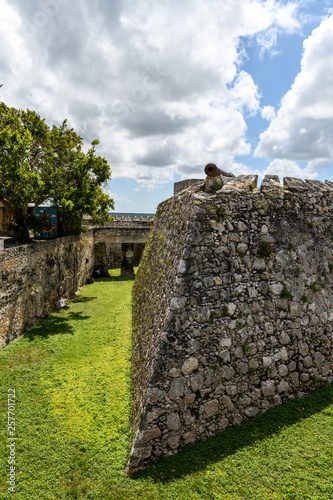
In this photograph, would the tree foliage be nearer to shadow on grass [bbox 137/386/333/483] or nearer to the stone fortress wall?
the stone fortress wall

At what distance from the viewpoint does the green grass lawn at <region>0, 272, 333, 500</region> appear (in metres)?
4.61

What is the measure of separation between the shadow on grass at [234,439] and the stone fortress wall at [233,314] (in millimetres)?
149

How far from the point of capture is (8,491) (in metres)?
4.68

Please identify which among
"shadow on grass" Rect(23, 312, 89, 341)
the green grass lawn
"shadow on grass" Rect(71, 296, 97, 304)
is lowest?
the green grass lawn

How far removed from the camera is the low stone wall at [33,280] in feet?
31.1

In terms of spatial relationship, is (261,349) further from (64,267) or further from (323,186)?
(64,267)

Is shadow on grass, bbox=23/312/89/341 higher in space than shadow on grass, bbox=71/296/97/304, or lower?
lower

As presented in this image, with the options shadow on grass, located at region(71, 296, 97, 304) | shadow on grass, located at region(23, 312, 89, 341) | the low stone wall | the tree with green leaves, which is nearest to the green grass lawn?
the low stone wall

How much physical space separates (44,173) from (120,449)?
1269 centimetres

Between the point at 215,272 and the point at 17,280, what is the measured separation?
7898mm

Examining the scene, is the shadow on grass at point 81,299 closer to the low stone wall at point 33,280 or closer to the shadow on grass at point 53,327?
the low stone wall at point 33,280

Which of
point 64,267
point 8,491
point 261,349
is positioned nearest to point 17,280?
point 64,267

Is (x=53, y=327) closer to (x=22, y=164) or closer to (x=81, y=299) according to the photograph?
(x=81, y=299)

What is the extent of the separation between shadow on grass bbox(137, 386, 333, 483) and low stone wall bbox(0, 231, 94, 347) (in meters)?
7.17
